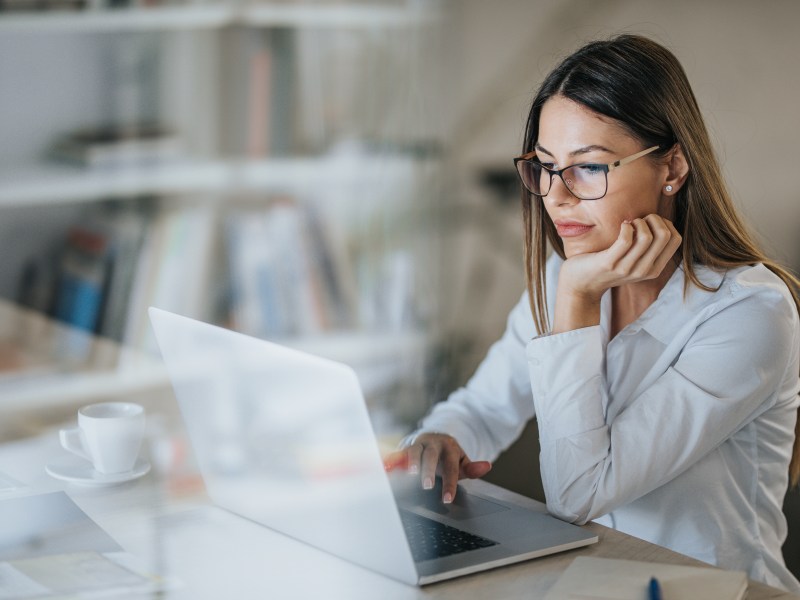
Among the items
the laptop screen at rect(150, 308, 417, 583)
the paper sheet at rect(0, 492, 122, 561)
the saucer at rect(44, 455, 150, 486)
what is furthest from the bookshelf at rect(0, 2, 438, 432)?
the laptop screen at rect(150, 308, 417, 583)

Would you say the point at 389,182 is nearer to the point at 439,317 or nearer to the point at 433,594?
the point at 439,317

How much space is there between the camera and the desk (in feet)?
3.30

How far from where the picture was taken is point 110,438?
4.26 feet

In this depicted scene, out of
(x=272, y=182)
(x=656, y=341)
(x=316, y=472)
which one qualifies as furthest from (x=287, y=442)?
(x=272, y=182)

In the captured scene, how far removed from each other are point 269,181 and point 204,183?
0.59 feet

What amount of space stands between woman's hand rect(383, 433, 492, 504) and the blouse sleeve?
0.10 m

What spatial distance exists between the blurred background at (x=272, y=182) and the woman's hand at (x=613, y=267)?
0.94 m

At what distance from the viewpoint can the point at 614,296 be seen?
5.07 feet

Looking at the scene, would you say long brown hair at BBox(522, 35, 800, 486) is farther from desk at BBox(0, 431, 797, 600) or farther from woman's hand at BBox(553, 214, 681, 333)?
desk at BBox(0, 431, 797, 600)

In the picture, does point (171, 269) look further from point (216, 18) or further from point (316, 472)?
point (316, 472)

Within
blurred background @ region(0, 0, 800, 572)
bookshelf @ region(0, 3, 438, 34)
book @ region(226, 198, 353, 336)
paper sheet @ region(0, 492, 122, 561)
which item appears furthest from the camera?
book @ region(226, 198, 353, 336)

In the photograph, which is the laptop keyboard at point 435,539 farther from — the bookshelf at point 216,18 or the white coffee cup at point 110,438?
the bookshelf at point 216,18

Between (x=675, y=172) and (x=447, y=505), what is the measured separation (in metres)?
0.56

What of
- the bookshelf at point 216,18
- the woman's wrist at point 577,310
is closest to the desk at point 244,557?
the woman's wrist at point 577,310
